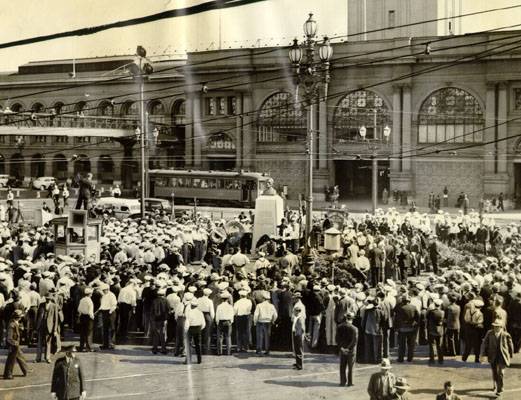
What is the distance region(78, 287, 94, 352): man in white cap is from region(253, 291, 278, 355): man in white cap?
9.54 ft

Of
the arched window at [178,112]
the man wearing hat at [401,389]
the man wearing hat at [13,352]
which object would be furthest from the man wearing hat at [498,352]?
the arched window at [178,112]

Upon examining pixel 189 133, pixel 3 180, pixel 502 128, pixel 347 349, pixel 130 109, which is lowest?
pixel 347 349

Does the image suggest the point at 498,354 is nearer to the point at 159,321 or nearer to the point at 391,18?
the point at 159,321

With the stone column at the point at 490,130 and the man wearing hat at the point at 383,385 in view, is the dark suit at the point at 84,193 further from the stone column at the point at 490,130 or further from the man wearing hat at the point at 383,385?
the stone column at the point at 490,130

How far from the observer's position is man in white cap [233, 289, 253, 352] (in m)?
12.9

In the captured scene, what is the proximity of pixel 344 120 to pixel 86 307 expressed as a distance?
35.3 meters

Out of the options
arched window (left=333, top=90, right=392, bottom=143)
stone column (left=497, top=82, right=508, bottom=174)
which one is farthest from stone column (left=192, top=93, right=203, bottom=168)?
stone column (left=497, top=82, right=508, bottom=174)

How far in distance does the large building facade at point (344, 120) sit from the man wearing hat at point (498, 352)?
26.6m

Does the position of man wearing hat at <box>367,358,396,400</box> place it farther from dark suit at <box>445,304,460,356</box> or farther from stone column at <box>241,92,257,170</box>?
stone column at <box>241,92,257,170</box>

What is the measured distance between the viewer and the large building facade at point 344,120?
41.9 m

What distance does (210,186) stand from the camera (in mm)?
42906

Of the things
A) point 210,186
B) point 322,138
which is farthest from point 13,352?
point 322,138

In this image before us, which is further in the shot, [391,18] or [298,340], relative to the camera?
[391,18]

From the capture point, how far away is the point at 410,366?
1210cm
